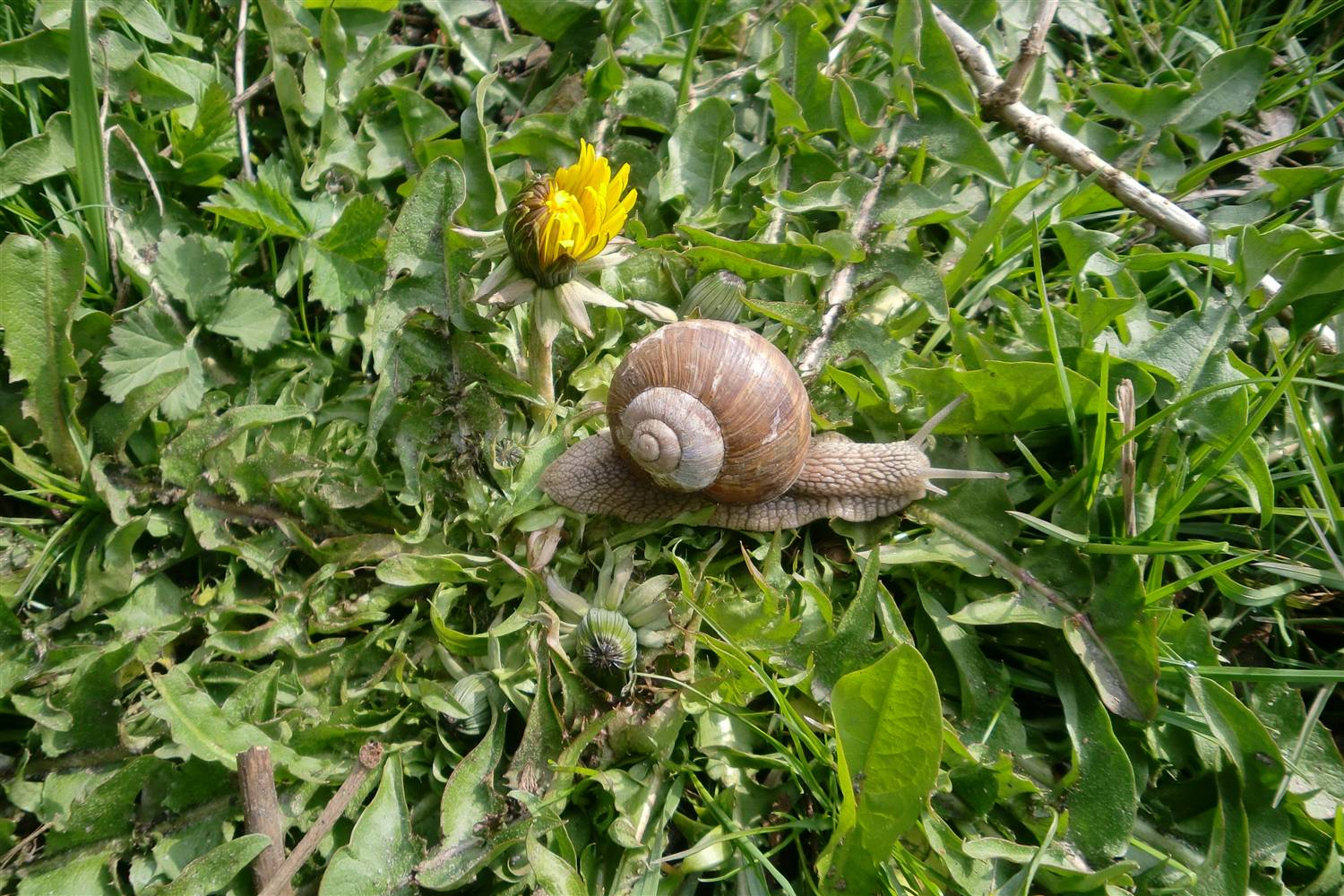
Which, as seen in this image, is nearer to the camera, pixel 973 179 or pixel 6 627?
pixel 6 627

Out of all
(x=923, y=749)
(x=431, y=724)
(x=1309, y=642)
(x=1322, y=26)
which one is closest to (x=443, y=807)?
(x=431, y=724)

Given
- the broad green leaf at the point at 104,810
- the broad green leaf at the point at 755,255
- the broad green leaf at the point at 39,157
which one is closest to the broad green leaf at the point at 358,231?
the broad green leaf at the point at 39,157

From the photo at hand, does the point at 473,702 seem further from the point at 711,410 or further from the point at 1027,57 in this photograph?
the point at 1027,57

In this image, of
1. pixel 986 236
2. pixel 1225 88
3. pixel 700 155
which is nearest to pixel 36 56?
pixel 700 155

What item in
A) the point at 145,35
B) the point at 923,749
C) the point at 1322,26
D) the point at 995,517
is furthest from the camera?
the point at 1322,26

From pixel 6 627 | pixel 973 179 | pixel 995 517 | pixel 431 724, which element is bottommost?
pixel 431 724

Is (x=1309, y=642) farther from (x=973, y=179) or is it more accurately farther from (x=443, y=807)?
(x=443, y=807)

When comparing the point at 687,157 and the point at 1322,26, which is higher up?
the point at 1322,26
